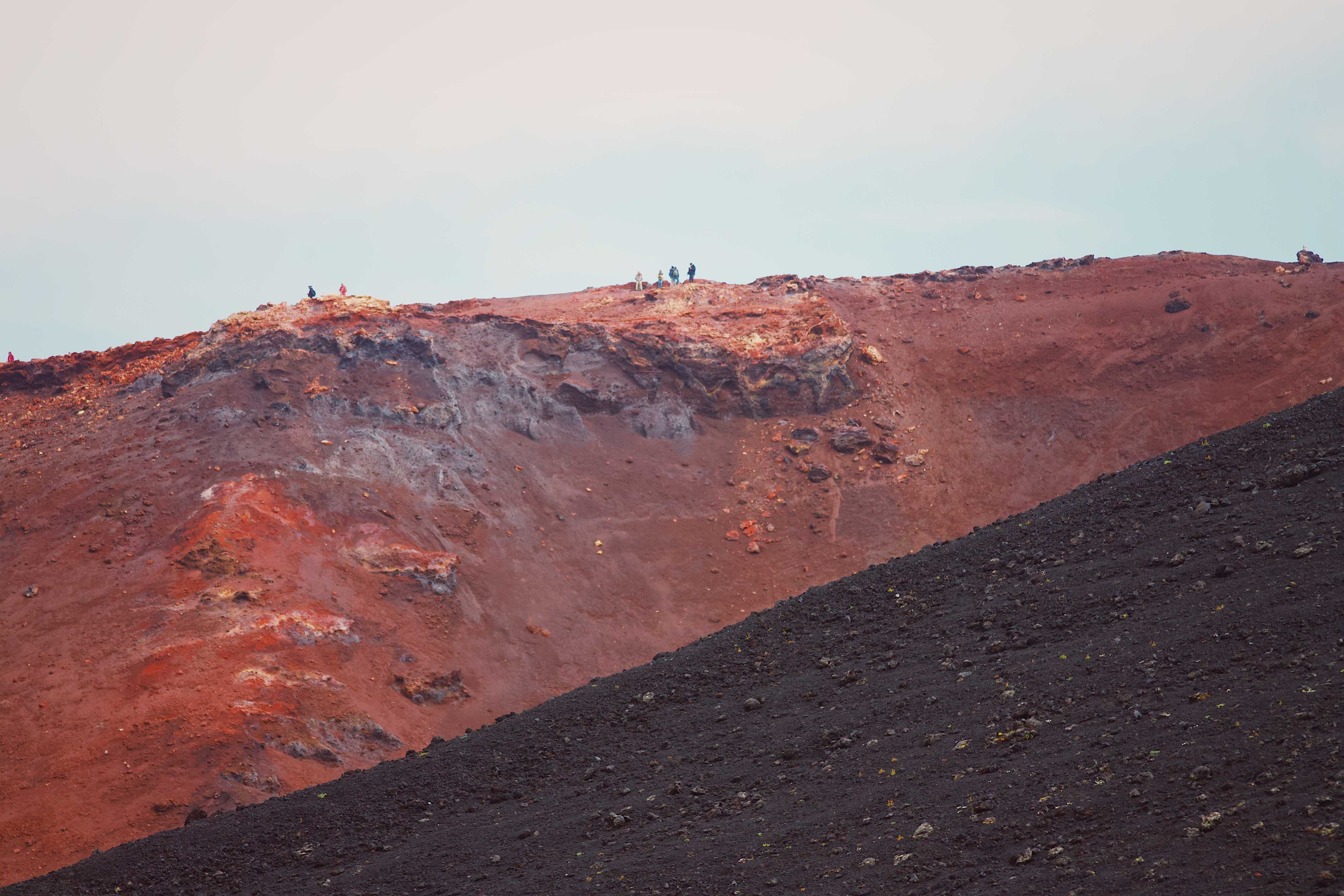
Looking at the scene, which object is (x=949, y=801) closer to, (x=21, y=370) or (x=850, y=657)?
(x=850, y=657)

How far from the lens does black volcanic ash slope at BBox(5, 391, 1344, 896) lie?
818 cm

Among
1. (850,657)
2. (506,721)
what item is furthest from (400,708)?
(850,657)

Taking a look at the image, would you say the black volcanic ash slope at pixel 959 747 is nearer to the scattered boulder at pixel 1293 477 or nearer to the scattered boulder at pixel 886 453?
the scattered boulder at pixel 1293 477

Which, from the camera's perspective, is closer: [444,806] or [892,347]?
[444,806]

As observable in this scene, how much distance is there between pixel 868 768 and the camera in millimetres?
11156

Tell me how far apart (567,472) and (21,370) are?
63.7 ft

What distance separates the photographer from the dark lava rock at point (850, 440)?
3578cm

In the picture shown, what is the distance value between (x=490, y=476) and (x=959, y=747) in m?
23.5

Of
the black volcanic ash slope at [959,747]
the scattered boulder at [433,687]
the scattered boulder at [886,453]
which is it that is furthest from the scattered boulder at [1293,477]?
the scattered boulder at [886,453]

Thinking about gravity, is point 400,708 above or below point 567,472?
below

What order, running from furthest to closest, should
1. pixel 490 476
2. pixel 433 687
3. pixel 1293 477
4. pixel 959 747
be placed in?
pixel 490 476 < pixel 433 687 < pixel 1293 477 < pixel 959 747

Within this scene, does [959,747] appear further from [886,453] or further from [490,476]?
[886,453]

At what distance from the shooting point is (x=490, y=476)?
106 ft

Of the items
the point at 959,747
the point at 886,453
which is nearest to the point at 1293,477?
the point at 959,747
